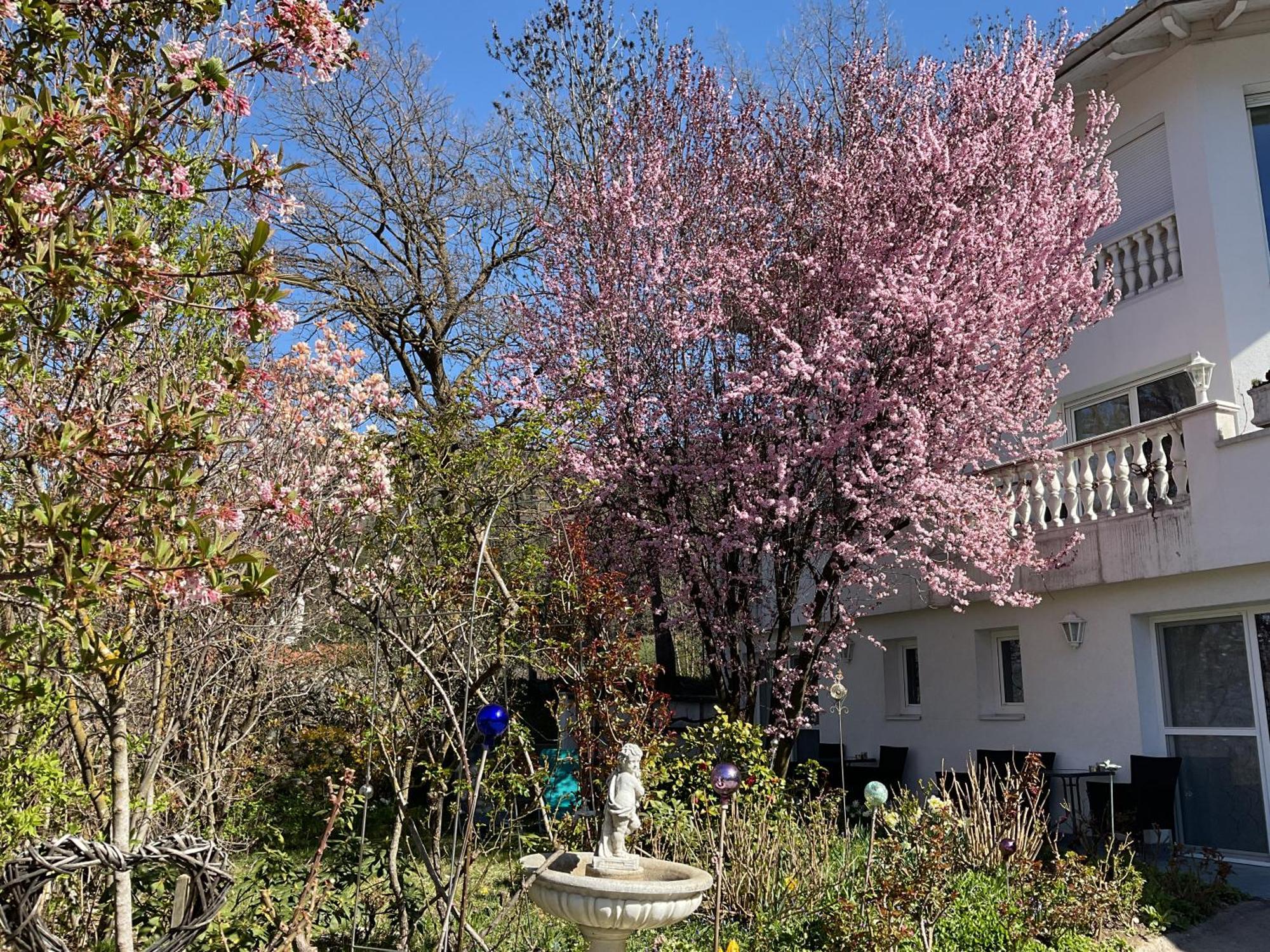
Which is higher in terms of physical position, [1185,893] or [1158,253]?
[1158,253]

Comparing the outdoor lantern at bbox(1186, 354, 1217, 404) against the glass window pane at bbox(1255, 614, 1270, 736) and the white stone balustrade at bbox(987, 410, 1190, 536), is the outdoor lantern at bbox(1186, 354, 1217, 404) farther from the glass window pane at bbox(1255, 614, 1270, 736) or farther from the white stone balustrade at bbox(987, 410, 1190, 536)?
the glass window pane at bbox(1255, 614, 1270, 736)

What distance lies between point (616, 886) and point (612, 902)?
0.08m

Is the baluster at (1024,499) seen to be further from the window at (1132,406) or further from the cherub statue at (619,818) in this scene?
the cherub statue at (619,818)

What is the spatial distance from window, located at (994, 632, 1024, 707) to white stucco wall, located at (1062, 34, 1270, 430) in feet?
10.6

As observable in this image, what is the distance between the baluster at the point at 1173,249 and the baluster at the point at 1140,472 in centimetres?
269

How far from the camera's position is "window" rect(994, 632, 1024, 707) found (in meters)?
11.3

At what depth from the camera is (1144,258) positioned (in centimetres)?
1155

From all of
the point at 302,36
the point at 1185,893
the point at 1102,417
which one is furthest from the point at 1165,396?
the point at 302,36

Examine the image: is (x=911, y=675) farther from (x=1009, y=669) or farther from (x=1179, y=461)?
(x=1179, y=461)

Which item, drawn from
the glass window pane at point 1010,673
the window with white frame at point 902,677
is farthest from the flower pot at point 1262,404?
the window with white frame at point 902,677

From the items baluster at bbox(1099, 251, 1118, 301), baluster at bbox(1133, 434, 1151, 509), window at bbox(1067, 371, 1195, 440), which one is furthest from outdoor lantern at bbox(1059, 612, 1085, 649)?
baluster at bbox(1099, 251, 1118, 301)

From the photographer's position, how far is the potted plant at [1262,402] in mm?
8211

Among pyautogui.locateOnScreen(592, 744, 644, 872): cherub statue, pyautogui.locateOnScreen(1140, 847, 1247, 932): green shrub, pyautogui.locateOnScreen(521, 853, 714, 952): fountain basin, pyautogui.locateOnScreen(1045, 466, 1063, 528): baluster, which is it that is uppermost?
pyautogui.locateOnScreen(1045, 466, 1063, 528): baluster

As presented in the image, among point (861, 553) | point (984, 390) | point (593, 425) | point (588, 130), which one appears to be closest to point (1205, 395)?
point (984, 390)
